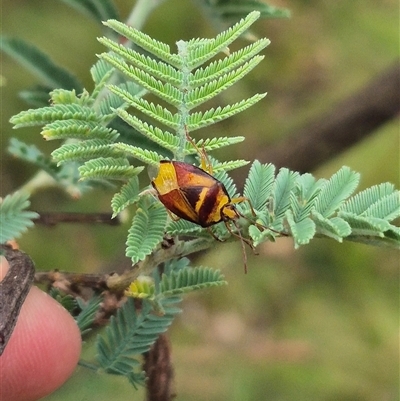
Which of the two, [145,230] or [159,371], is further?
[159,371]

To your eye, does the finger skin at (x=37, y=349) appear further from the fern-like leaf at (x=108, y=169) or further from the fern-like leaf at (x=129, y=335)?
the fern-like leaf at (x=108, y=169)

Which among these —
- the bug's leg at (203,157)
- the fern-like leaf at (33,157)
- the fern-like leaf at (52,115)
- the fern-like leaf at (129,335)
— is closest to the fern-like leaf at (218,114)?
the bug's leg at (203,157)

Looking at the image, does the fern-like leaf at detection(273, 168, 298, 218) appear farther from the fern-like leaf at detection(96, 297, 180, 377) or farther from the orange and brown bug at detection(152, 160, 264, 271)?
the fern-like leaf at detection(96, 297, 180, 377)

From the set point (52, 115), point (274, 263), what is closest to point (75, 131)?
point (52, 115)

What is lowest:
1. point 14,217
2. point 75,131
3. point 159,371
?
Result: point 159,371

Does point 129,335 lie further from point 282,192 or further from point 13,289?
point 282,192

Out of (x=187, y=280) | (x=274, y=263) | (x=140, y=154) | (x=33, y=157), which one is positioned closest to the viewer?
(x=140, y=154)

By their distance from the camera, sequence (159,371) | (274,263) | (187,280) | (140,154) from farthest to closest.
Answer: (274,263) < (159,371) < (187,280) < (140,154)

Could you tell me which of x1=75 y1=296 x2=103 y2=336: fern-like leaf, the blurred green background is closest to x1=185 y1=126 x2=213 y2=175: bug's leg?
x1=75 y1=296 x2=103 y2=336: fern-like leaf
